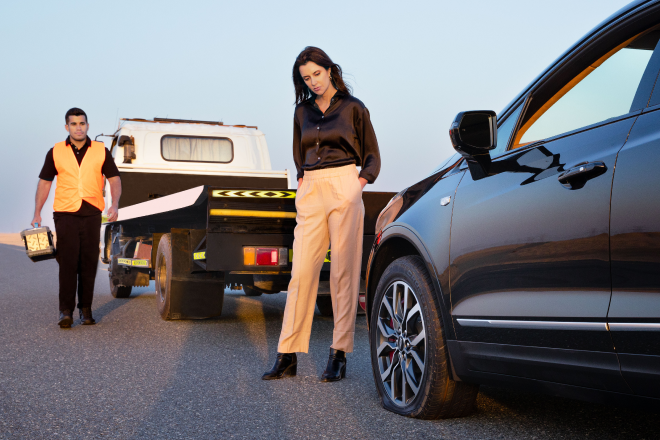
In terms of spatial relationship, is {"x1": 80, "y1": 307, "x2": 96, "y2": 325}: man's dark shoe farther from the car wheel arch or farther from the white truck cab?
the car wheel arch

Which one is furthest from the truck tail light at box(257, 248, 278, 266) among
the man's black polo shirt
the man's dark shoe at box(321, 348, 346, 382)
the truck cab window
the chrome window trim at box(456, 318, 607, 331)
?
the truck cab window

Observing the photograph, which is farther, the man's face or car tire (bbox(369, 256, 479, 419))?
the man's face

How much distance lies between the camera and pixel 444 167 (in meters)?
3.74

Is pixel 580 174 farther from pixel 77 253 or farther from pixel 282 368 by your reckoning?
pixel 77 253

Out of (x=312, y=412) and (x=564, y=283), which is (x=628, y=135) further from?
(x=312, y=412)

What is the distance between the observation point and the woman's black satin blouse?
14.5ft

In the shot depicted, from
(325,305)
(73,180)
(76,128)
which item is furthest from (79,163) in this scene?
(325,305)

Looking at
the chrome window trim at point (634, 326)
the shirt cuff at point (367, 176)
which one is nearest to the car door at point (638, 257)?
the chrome window trim at point (634, 326)

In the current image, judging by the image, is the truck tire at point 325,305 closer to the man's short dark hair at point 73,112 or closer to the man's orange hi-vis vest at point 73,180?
the man's orange hi-vis vest at point 73,180

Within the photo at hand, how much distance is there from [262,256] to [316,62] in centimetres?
229

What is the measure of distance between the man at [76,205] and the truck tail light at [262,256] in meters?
1.85

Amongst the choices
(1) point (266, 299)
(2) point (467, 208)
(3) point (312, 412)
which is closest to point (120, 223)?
(1) point (266, 299)

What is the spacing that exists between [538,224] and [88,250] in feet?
18.4

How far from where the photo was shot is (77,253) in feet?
23.7
